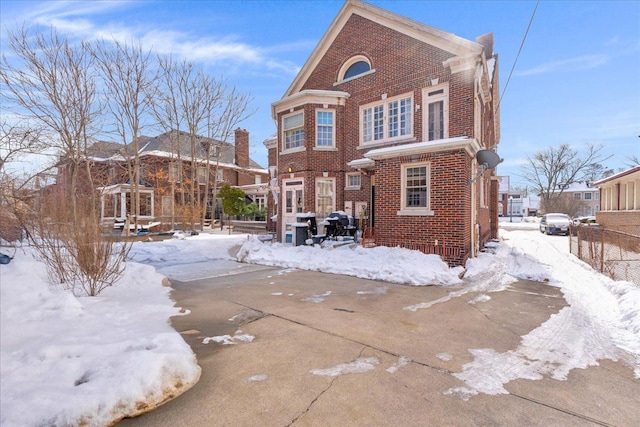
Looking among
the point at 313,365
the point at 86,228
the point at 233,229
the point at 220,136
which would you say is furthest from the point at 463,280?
the point at 220,136

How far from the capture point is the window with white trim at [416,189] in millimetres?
10227

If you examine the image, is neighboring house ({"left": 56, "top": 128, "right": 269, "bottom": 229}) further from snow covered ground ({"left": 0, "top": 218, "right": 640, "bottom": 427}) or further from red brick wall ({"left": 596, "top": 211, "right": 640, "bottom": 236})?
red brick wall ({"left": 596, "top": 211, "right": 640, "bottom": 236})

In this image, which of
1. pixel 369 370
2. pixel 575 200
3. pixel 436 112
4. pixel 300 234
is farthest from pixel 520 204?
pixel 369 370

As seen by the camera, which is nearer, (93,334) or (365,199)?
(93,334)

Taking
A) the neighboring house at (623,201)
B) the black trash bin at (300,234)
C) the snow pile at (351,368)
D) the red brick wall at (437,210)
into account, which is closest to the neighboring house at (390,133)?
the red brick wall at (437,210)

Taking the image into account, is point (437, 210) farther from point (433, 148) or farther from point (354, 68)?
point (354, 68)

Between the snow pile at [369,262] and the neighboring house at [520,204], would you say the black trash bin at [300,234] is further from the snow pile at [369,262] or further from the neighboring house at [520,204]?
the neighboring house at [520,204]

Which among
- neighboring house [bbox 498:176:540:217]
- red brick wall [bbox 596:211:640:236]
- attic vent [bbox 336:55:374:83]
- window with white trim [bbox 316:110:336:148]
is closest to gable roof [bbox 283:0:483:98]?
attic vent [bbox 336:55:374:83]

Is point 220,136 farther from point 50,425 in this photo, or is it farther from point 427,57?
point 50,425

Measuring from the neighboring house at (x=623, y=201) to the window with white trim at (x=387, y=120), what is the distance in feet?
51.2

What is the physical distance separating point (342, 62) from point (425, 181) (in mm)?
8644

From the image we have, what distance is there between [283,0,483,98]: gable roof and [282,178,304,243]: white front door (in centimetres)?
583

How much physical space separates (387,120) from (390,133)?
600 millimetres

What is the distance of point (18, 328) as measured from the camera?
14.5 ft
